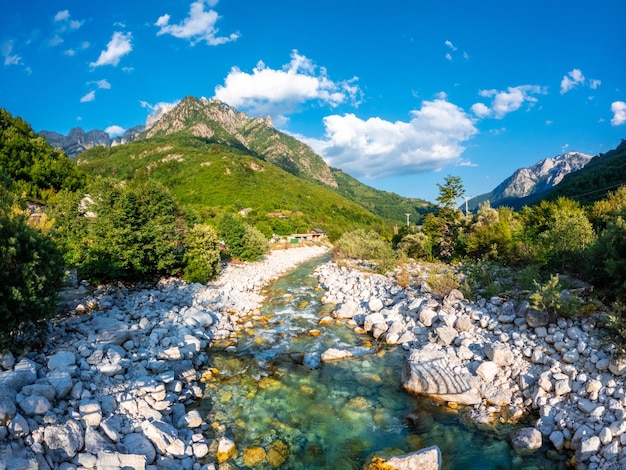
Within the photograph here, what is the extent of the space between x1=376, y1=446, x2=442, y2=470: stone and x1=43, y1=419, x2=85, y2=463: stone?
5.21 meters

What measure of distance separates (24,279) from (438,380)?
979 centimetres

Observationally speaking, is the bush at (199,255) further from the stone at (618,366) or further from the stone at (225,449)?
the stone at (618,366)

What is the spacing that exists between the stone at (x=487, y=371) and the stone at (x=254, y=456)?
555 centimetres

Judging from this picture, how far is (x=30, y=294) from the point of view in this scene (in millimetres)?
7359

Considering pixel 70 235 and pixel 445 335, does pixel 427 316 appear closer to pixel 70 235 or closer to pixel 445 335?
pixel 445 335

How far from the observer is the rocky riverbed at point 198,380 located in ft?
18.6

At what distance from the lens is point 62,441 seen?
537 cm

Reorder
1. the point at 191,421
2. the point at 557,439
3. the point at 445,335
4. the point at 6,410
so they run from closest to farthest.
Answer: the point at 6,410, the point at 557,439, the point at 191,421, the point at 445,335

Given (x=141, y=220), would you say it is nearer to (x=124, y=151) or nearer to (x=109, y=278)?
(x=109, y=278)

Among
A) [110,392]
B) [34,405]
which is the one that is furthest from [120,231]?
[34,405]

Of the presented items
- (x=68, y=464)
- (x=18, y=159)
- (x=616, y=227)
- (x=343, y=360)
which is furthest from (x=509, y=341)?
(x=18, y=159)

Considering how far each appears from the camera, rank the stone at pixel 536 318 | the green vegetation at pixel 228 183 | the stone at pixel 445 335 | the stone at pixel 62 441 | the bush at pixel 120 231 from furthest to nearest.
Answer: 1. the green vegetation at pixel 228 183
2. the bush at pixel 120 231
3. the stone at pixel 445 335
4. the stone at pixel 536 318
5. the stone at pixel 62 441

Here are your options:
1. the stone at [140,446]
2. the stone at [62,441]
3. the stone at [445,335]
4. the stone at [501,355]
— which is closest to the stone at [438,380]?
the stone at [501,355]

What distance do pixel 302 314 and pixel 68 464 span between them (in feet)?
36.1
